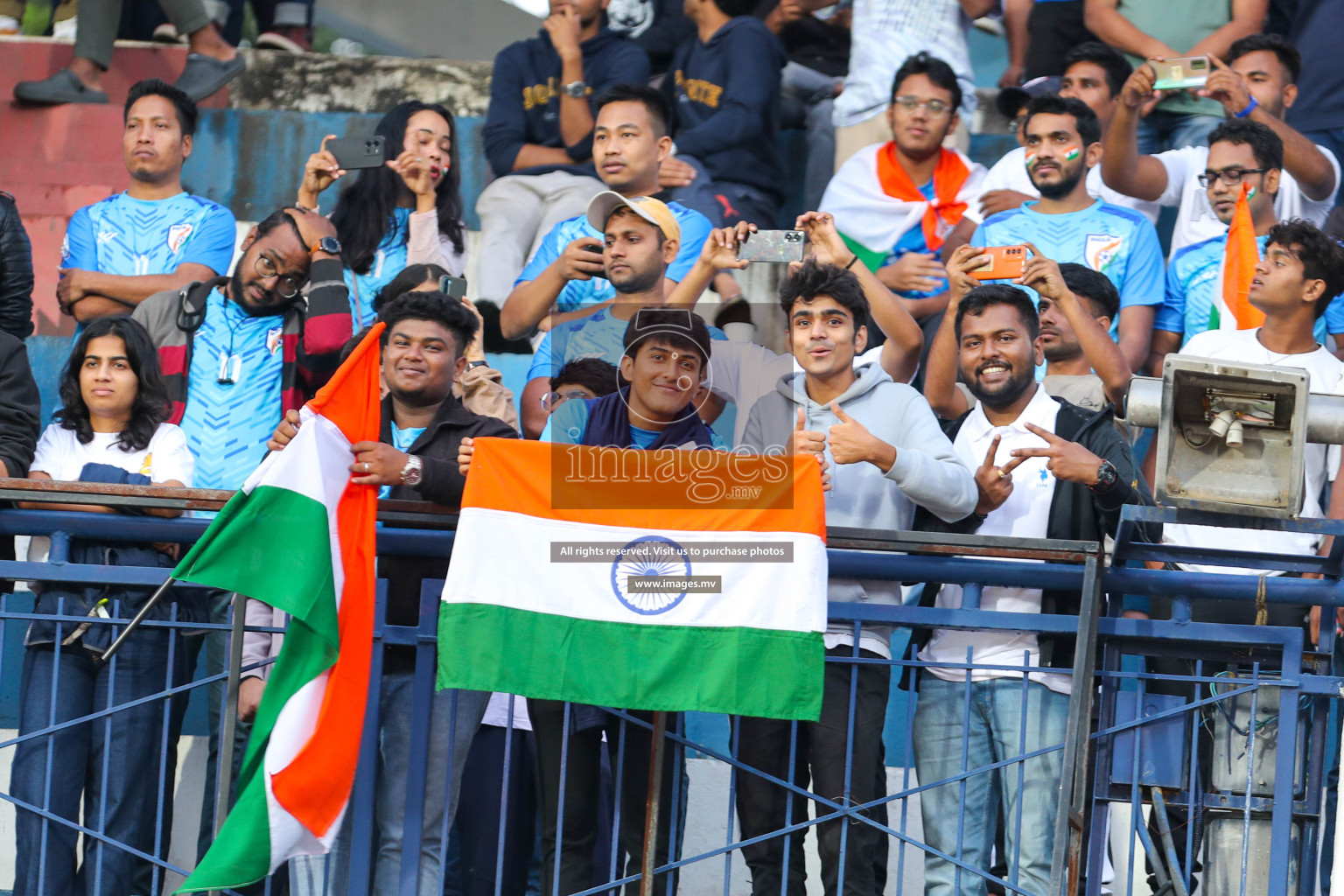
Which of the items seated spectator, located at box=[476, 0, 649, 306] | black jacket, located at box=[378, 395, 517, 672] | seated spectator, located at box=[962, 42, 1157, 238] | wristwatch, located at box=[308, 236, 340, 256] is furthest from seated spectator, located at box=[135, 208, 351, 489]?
seated spectator, located at box=[962, 42, 1157, 238]

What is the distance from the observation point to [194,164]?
27.7 ft

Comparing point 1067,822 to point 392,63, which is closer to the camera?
point 1067,822

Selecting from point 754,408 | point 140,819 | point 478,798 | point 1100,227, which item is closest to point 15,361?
point 140,819

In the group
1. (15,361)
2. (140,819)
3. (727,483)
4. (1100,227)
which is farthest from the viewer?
(1100,227)

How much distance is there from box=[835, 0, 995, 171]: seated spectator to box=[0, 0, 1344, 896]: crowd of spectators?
0.02 metres

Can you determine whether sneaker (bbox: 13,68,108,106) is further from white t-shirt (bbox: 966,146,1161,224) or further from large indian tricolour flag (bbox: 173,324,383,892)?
large indian tricolour flag (bbox: 173,324,383,892)

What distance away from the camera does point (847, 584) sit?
4.39 m

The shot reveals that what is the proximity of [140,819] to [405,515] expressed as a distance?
1.13 metres

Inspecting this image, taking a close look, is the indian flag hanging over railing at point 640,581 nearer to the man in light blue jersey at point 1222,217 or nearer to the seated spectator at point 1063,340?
the seated spectator at point 1063,340

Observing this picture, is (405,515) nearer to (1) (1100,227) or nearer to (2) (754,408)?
(2) (754,408)

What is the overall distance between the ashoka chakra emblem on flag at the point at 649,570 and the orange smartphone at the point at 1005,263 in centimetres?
171

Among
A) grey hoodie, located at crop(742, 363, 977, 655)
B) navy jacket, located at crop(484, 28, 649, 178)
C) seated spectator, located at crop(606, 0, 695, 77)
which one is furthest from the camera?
seated spectator, located at crop(606, 0, 695, 77)

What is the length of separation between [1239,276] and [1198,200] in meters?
0.97

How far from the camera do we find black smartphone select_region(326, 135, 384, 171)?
18.9 feet
